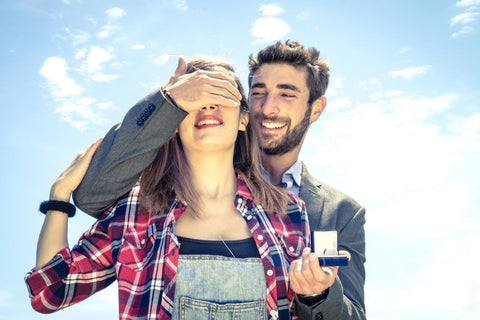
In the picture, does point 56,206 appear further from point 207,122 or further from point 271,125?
point 271,125

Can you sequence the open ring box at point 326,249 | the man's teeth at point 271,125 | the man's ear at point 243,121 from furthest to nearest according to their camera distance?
the man's teeth at point 271,125 → the man's ear at point 243,121 → the open ring box at point 326,249

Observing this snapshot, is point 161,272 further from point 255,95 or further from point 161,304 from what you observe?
point 255,95

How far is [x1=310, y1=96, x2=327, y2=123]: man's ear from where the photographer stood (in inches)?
265

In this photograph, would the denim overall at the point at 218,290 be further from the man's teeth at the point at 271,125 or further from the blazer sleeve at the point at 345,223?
the man's teeth at the point at 271,125

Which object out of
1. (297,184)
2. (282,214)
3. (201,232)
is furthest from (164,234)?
(297,184)

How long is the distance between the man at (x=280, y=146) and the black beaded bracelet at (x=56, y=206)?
77mm

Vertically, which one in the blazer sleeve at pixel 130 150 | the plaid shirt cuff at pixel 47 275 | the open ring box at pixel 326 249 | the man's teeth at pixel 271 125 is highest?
the man's teeth at pixel 271 125

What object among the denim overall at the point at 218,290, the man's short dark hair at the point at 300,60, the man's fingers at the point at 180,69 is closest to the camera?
the denim overall at the point at 218,290

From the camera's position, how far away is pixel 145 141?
3533mm

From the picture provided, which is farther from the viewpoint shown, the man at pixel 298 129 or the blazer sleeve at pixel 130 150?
the man at pixel 298 129

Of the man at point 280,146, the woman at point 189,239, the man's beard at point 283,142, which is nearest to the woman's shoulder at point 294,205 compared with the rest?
the woman at point 189,239

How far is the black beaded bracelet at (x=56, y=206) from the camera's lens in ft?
11.6

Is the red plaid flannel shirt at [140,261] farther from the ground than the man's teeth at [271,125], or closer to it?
closer to it

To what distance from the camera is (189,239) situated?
11.1 feet
